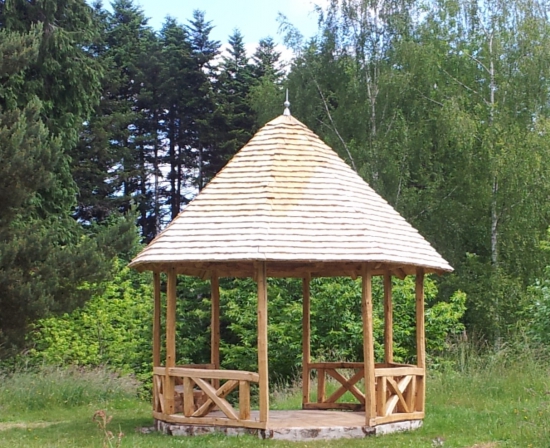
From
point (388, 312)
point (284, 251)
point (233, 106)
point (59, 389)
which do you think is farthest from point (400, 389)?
point (233, 106)

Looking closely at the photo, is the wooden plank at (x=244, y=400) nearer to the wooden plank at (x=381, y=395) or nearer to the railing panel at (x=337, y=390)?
the wooden plank at (x=381, y=395)

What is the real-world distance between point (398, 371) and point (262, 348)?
2.16 m

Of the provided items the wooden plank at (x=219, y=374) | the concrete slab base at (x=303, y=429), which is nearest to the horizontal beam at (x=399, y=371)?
the concrete slab base at (x=303, y=429)

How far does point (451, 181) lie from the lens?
23516 mm

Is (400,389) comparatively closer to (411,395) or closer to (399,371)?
(399,371)

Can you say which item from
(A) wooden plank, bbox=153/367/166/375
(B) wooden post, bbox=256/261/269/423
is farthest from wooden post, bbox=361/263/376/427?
(A) wooden plank, bbox=153/367/166/375

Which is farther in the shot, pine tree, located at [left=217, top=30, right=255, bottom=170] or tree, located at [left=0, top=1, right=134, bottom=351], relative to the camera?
pine tree, located at [left=217, top=30, right=255, bottom=170]

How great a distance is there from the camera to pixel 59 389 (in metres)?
15.5

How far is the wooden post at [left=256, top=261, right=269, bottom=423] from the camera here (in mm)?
10242

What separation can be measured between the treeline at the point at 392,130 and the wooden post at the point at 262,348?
25.9ft

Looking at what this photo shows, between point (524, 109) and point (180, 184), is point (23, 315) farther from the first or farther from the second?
point (180, 184)

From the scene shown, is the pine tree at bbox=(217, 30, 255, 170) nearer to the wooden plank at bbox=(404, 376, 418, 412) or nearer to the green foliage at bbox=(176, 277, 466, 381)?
the green foliage at bbox=(176, 277, 466, 381)

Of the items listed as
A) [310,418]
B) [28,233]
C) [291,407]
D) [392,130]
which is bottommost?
[291,407]

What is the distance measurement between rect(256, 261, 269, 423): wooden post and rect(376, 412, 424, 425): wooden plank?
5.14 feet
